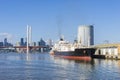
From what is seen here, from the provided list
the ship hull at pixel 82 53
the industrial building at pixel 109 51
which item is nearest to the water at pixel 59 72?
the ship hull at pixel 82 53

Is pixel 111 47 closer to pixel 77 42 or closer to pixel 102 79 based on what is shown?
pixel 77 42

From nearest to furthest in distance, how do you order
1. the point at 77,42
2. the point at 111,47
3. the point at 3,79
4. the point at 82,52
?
1. the point at 3,79
2. the point at 82,52
3. the point at 111,47
4. the point at 77,42

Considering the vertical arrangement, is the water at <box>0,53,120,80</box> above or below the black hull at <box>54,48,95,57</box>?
below

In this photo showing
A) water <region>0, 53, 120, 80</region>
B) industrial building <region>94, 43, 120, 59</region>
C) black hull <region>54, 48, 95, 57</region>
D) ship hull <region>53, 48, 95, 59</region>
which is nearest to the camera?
water <region>0, 53, 120, 80</region>

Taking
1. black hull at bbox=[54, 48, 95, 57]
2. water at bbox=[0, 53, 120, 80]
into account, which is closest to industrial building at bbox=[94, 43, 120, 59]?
black hull at bbox=[54, 48, 95, 57]

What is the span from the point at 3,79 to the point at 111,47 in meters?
105

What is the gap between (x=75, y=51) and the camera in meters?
143

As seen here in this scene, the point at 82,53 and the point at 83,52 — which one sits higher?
the point at 83,52

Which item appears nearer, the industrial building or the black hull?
the black hull

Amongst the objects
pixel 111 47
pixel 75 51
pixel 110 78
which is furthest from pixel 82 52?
pixel 110 78

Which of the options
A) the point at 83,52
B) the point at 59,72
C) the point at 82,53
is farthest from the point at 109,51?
the point at 59,72

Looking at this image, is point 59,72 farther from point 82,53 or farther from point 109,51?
point 109,51

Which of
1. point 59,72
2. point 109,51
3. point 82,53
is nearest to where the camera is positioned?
point 59,72

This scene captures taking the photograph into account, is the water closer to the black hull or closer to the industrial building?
the black hull
